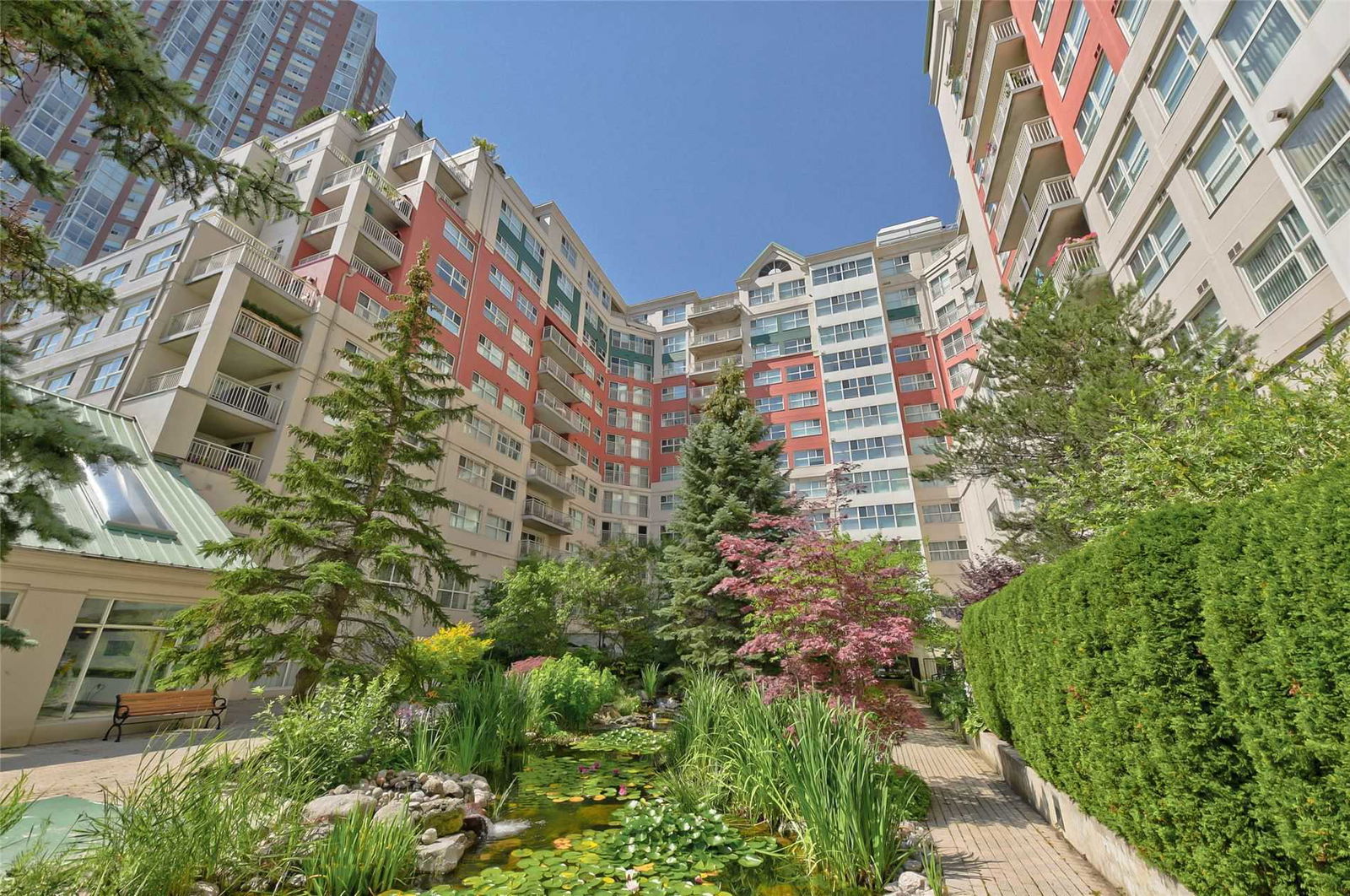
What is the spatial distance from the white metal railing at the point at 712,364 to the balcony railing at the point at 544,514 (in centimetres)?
1890

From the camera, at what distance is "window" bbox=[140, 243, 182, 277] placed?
71.3ft

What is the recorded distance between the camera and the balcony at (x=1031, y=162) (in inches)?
690

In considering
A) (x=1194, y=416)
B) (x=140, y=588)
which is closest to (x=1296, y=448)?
(x=1194, y=416)

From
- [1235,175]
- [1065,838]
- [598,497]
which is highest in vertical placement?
[598,497]

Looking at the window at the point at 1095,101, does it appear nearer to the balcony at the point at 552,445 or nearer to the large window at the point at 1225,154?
the large window at the point at 1225,154

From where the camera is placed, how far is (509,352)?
33.4m

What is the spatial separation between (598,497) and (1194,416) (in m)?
37.8

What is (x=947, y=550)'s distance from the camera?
117 ft

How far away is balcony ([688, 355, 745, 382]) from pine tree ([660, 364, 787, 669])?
23535mm

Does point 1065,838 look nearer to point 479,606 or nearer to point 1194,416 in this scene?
point 1194,416

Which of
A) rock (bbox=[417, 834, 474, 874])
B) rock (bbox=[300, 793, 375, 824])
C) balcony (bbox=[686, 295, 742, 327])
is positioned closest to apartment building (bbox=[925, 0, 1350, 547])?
rock (bbox=[417, 834, 474, 874])

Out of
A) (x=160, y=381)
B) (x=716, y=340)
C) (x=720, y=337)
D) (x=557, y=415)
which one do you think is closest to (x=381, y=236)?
(x=160, y=381)

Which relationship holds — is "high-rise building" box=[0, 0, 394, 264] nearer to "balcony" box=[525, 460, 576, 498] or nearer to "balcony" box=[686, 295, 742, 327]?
"balcony" box=[686, 295, 742, 327]

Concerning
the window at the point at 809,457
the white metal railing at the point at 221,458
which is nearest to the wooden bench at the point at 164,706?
the white metal railing at the point at 221,458
